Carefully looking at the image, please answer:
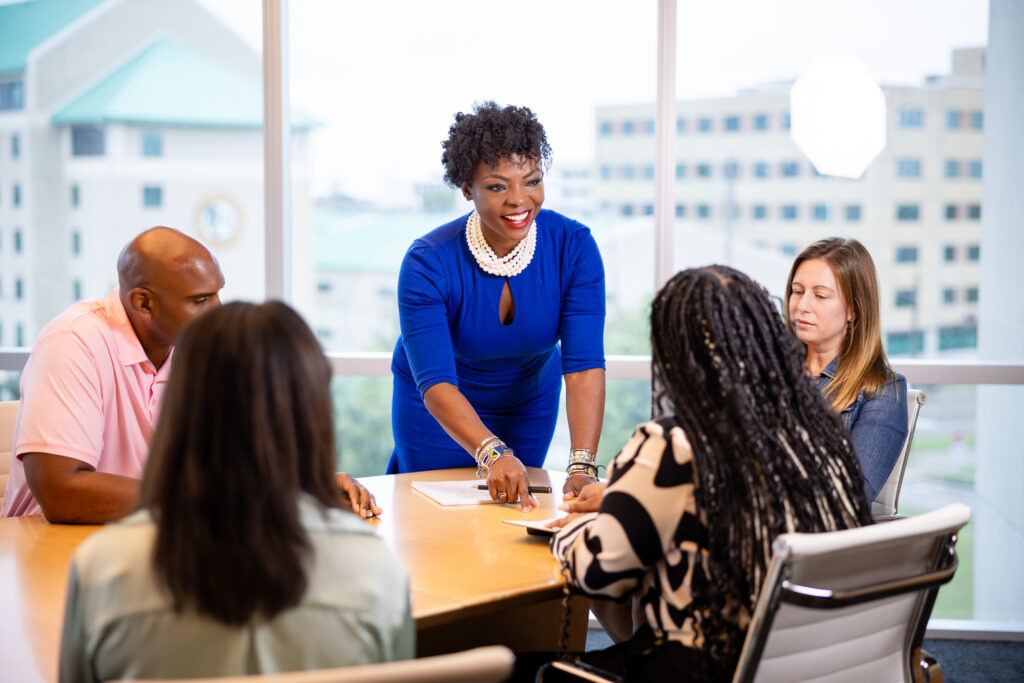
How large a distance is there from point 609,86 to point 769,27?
67 cm

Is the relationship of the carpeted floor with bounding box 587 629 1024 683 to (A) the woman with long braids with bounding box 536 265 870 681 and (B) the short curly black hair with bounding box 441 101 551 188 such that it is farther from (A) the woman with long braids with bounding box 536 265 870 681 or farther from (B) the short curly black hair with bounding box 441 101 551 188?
(A) the woman with long braids with bounding box 536 265 870 681

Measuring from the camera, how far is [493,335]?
275 cm

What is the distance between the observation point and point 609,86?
158 inches

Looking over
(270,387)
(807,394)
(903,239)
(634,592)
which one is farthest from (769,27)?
(270,387)

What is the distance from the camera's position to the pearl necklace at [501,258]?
274 cm

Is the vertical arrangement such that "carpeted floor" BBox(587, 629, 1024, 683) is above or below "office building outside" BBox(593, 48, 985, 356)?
below

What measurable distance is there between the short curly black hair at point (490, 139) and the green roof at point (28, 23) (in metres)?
2.43

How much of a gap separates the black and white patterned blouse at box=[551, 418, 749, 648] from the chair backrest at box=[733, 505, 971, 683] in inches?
3.7

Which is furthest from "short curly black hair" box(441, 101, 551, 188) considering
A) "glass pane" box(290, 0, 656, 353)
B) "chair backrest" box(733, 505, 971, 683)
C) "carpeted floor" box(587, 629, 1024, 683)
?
"carpeted floor" box(587, 629, 1024, 683)

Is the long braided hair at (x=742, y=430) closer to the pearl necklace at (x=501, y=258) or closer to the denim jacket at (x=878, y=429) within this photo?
the denim jacket at (x=878, y=429)

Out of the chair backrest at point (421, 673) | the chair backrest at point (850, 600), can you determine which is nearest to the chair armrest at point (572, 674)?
the chair backrest at point (850, 600)

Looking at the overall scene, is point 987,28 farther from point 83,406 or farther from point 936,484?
Result: point 83,406

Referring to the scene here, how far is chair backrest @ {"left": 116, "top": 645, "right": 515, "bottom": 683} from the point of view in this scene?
1.06m

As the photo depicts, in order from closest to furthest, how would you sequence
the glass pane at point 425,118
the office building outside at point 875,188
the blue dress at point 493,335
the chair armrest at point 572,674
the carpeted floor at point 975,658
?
1. the chair armrest at point 572,674
2. the blue dress at point 493,335
3. the carpeted floor at point 975,658
4. the office building outside at point 875,188
5. the glass pane at point 425,118
